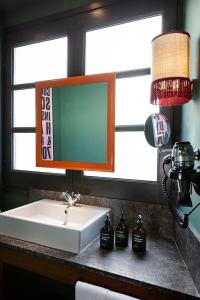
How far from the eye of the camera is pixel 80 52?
1762 mm

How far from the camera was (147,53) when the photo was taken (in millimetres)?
1568

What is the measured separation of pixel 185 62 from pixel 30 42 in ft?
5.05

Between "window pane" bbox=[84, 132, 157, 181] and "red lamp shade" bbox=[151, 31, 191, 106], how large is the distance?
58 cm

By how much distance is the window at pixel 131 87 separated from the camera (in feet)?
5.16

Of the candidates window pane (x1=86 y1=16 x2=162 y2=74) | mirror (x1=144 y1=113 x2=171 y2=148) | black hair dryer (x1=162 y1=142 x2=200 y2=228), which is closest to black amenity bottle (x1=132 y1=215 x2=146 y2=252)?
black hair dryer (x1=162 y1=142 x2=200 y2=228)

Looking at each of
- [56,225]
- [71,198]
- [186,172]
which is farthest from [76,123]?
[186,172]

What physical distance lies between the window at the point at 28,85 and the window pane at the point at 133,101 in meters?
0.58

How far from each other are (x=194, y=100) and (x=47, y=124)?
1.23 metres

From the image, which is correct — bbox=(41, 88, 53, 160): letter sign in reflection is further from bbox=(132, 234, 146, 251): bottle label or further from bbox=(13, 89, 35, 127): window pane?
bbox=(132, 234, 146, 251): bottle label

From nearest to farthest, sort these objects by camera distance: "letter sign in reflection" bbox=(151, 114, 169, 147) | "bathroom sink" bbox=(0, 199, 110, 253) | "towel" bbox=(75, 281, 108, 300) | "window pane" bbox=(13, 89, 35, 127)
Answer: "towel" bbox=(75, 281, 108, 300)
"bathroom sink" bbox=(0, 199, 110, 253)
"letter sign in reflection" bbox=(151, 114, 169, 147)
"window pane" bbox=(13, 89, 35, 127)

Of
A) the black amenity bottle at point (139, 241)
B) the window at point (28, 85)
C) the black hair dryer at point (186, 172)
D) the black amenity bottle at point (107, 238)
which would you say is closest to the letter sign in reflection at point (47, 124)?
the window at point (28, 85)

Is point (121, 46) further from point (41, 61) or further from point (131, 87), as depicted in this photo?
point (41, 61)

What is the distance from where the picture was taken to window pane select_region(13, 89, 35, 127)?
6.70 ft

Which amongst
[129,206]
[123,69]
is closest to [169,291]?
[129,206]
